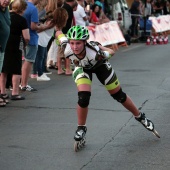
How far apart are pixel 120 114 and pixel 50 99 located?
1.92 m

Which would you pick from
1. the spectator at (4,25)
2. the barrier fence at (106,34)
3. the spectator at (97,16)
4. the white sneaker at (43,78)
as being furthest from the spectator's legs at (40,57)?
the spectator at (97,16)

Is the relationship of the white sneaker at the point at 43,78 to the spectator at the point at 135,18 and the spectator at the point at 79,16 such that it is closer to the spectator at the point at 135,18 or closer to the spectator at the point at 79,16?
the spectator at the point at 79,16

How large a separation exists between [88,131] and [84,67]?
1.11 metres

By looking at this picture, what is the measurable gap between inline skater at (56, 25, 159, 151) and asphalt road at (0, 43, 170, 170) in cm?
39

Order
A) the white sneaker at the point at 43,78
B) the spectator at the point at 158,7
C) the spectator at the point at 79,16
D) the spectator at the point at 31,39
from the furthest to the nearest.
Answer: the spectator at the point at 158,7
the spectator at the point at 79,16
the white sneaker at the point at 43,78
the spectator at the point at 31,39

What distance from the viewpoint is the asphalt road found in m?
6.54

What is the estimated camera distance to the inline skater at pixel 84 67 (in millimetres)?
7133

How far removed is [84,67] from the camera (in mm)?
7402

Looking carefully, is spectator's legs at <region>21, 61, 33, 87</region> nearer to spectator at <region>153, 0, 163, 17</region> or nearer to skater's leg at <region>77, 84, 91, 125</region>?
skater's leg at <region>77, 84, 91, 125</region>

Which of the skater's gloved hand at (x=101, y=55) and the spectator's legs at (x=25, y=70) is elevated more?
the skater's gloved hand at (x=101, y=55)

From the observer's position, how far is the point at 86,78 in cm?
734

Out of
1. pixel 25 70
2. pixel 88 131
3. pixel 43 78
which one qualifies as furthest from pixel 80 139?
pixel 43 78

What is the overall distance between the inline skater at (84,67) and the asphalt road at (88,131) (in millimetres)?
388

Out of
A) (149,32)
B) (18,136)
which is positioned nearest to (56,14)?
(18,136)
